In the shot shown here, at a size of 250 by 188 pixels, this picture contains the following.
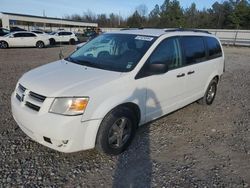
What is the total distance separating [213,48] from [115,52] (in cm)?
285

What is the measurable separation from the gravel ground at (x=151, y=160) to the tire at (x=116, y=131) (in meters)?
0.17

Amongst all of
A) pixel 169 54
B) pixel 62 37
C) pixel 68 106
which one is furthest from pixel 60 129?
pixel 62 37

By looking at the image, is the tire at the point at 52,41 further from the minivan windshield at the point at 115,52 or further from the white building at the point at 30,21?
the white building at the point at 30,21

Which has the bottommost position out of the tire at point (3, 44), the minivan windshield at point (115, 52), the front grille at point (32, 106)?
the tire at point (3, 44)

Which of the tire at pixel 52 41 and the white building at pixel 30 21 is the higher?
the white building at pixel 30 21

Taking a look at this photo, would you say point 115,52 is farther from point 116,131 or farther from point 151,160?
point 151,160

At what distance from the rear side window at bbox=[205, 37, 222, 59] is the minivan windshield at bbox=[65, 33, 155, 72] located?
211 centimetres

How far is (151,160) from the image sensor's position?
12.2ft

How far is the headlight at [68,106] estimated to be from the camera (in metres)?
3.13

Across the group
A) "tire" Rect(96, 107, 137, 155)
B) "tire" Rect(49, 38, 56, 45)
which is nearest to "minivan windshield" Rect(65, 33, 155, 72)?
"tire" Rect(96, 107, 137, 155)

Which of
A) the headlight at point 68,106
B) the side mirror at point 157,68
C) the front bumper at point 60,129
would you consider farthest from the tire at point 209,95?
the headlight at point 68,106

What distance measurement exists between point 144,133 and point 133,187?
154 centimetres

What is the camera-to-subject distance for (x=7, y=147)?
12.6ft

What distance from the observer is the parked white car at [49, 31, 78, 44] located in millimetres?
A: 27663
